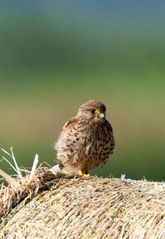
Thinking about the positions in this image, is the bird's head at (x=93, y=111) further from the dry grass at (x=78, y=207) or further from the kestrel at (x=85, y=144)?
the dry grass at (x=78, y=207)

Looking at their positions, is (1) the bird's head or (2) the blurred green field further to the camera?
(2) the blurred green field

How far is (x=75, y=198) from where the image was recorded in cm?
816

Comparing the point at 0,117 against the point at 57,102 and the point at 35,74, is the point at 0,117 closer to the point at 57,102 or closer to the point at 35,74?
the point at 57,102

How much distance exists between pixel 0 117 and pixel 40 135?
99.2 inches

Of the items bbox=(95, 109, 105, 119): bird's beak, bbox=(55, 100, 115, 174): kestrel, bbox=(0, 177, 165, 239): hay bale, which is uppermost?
bbox=(95, 109, 105, 119): bird's beak

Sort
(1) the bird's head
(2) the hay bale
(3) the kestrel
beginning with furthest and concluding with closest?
(1) the bird's head < (3) the kestrel < (2) the hay bale

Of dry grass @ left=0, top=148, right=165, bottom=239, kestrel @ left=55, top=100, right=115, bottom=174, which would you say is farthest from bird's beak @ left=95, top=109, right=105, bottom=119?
dry grass @ left=0, top=148, right=165, bottom=239

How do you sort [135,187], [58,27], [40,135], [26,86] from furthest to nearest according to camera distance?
[58,27] → [26,86] → [40,135] → [135,187]

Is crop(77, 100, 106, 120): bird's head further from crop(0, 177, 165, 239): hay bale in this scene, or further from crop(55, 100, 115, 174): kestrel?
crop(0, 177, 165, 239): hay bale

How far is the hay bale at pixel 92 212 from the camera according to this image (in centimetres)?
743

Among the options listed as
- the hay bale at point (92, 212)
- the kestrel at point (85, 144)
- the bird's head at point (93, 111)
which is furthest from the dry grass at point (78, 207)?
the bird's head at point (93, 111)

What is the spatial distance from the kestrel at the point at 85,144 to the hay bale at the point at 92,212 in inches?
53.3

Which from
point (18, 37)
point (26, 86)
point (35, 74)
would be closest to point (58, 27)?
A: point (18, 37)

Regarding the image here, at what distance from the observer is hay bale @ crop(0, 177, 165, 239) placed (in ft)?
24.4
